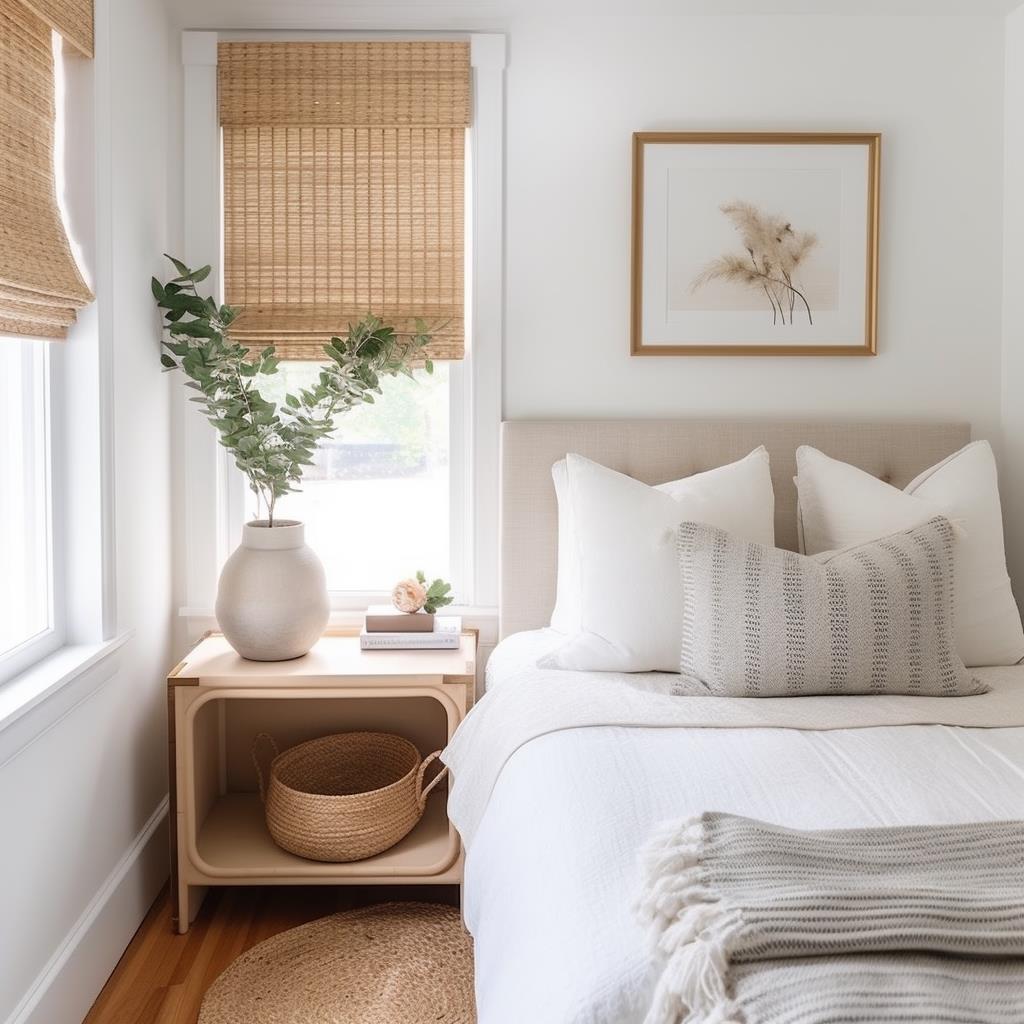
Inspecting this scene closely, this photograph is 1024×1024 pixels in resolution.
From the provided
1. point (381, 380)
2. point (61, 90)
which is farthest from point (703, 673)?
point (61, 90)

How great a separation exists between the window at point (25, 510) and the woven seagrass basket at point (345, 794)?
0.69 meters

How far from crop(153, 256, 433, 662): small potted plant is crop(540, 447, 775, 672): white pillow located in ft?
2.00

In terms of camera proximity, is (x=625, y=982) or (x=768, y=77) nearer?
(x=625, y=982)

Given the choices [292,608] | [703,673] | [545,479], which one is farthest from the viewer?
[545,479]

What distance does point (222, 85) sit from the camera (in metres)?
2.67

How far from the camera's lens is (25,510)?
2.04 metres

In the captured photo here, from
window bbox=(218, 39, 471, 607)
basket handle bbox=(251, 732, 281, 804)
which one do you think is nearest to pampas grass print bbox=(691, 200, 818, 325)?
window bbox=(218, 39, 471, 607)

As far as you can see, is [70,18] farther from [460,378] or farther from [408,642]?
[408,642]

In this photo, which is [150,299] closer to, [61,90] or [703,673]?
[61,90]

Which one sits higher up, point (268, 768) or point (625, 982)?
point (625, 982)

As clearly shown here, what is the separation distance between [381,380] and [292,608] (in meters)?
0.72

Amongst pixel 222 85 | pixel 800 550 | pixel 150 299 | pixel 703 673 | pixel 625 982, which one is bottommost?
pixel 625 982

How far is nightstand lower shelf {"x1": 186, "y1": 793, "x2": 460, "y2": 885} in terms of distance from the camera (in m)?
2.37

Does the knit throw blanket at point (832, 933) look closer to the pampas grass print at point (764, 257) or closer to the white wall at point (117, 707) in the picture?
the white wall at point (117, 707)
